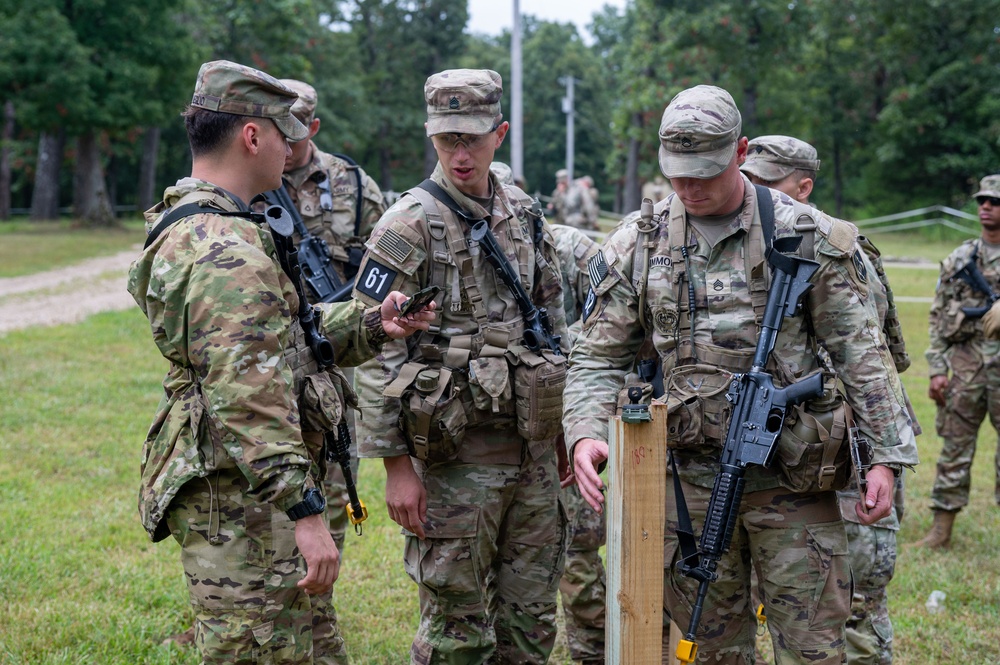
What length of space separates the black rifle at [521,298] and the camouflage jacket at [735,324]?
44cm

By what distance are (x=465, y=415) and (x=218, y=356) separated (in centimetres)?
123

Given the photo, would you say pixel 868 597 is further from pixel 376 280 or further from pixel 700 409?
pixel 376 280

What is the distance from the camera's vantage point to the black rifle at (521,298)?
3826mm

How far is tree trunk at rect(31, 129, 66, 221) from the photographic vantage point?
32.9 m

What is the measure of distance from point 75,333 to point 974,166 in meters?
32.0

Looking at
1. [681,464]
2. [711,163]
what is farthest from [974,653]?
[711,163]

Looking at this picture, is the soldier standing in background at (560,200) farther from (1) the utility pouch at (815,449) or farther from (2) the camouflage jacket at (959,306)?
(1) the utility pouch at (815,449)

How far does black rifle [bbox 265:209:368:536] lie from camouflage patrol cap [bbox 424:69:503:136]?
881mm

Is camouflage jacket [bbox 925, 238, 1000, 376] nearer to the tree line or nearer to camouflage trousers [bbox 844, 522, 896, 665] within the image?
camouflage trousers [bbox 844, 522, 896, 665]

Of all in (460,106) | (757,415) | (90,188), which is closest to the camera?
(757,415)

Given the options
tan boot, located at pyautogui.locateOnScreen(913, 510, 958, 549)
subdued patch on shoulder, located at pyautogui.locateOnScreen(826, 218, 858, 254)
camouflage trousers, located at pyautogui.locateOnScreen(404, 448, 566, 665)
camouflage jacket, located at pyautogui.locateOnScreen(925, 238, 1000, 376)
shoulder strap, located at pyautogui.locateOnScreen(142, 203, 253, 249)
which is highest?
shoulder strap, located at pyautogui.locateOnScreen(142, 203, 253, 249)

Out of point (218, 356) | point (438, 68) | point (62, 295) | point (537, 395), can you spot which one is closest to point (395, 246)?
point (537, 395)

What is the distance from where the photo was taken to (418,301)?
3287mm

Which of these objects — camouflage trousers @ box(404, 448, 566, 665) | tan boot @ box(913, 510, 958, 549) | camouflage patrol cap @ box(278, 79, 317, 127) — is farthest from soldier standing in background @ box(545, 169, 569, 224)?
camouflage trousers @ box(404, 448, 566, 665)
